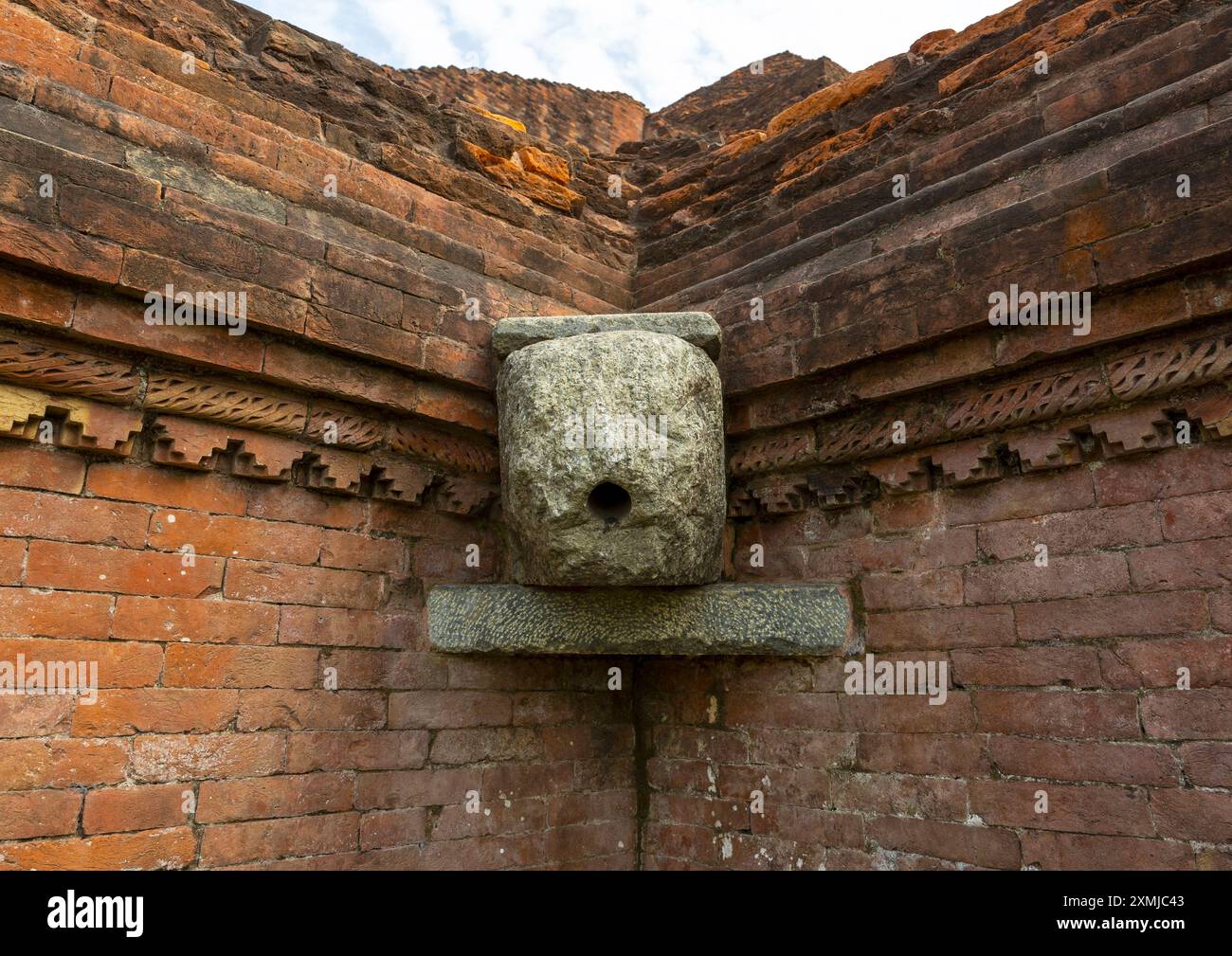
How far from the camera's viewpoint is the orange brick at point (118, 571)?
2.99 meters

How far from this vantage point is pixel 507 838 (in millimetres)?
4152

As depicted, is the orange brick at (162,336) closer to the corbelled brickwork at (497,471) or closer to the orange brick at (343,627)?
the corbelled brickwork at (497,471)

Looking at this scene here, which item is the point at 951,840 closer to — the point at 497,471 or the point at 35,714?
the point at 497,471

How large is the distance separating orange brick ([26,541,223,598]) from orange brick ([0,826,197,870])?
859mm

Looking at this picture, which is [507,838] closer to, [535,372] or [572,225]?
[535,372]

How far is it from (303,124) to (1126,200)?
12.1ft

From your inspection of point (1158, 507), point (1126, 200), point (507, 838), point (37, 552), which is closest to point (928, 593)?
point (1158, 507)

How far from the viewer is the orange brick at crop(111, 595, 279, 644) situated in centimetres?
314

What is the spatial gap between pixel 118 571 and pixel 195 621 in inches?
13.2

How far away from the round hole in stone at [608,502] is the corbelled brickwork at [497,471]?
3.24ft

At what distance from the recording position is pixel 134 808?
9.98ft

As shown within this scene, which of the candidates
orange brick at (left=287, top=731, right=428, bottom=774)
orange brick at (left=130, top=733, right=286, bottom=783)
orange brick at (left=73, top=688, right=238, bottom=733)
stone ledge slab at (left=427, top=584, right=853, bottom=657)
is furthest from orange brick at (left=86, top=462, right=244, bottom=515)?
stone ledge slab at (left=427, top=584, right=853, bottom=657)

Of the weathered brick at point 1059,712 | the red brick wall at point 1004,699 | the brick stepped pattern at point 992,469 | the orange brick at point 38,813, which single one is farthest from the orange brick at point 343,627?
the weathered brick at point 1059,712

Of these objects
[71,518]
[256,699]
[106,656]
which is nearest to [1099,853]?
[256,699]
